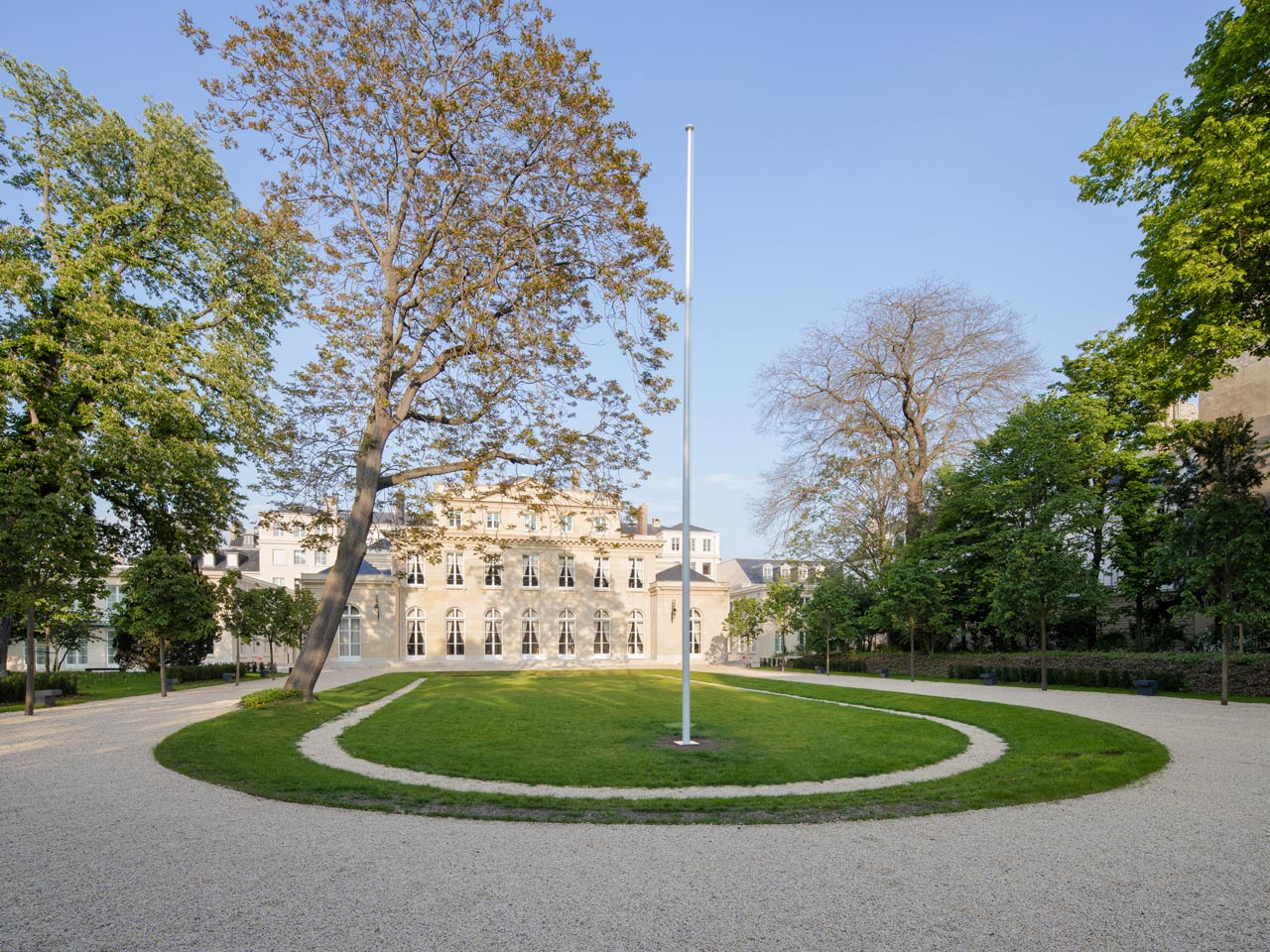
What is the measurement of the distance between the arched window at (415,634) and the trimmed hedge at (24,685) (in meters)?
22.0

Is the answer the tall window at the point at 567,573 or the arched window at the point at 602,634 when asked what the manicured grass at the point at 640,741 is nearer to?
the tall window at the point at 567,573


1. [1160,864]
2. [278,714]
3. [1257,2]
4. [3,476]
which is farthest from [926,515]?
[3,476]

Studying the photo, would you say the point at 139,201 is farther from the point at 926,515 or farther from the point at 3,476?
the point at 926,515

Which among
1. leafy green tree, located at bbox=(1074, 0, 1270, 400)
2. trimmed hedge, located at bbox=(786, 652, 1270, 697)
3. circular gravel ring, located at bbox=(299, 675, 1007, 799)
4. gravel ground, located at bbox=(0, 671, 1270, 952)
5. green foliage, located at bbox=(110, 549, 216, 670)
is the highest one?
leafy green tree, located at bbox=(1074, 0, 1270, 400)

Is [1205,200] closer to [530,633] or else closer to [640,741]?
[640,741]

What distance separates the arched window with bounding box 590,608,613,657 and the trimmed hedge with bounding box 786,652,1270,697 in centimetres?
2066

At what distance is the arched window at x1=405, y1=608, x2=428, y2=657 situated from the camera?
48750 millimetres

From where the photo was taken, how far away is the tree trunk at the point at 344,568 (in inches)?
731

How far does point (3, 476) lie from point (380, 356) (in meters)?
8.61

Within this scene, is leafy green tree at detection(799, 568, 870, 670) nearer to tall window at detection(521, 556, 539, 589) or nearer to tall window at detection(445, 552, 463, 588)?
tall window at detection(521, 556, 539, 589)

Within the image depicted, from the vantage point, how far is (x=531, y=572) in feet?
170

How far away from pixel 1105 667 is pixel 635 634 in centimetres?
3247

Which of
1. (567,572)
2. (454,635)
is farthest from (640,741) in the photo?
(567,572)

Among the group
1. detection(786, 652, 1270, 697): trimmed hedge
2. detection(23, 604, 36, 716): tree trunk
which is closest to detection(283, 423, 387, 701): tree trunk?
detection(23, 604, 36, 716): tree trunk
